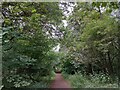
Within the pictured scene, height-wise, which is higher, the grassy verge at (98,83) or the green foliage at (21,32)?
the green foliage at (21,32)

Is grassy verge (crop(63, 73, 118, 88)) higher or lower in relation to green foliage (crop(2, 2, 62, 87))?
lower

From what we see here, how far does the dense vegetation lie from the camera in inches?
139

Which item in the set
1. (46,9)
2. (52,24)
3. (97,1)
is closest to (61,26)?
(52,24)

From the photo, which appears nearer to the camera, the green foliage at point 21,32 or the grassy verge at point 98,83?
the green foliage at point 21,32

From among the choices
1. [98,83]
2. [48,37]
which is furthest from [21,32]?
[98,83]

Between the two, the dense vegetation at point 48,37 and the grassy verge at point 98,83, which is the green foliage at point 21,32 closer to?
the dense vegetation at point 48,37

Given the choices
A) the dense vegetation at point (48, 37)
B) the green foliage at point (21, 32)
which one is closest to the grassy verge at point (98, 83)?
the dense vegetation at point (48, 37)

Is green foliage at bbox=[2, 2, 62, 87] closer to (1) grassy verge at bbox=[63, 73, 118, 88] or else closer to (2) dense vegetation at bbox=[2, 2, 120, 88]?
(2) dense vegetation at bbox=[2, 2, 120, 88]

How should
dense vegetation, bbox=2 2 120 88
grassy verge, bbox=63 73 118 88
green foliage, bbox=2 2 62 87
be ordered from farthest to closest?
grassy verge, bbox=63 73 118 88, dense vegetation, bbox=2 2 120 88, green foliage, bbox=2 2 62 87

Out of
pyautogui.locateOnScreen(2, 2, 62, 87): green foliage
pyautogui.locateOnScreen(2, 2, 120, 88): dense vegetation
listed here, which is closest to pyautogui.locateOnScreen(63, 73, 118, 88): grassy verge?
pyautogui.locateOnScreen(2, 2, 120, 88): dense vegetation

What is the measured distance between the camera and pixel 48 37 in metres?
5.43

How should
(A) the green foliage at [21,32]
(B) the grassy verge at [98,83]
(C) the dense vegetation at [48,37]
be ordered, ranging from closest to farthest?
(A) the green foliage at [21,32] → (C) the dense vegetation at [48,37] → (B) the grassy verge at [98,83]

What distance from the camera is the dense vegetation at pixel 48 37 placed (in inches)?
139

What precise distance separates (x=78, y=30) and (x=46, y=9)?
3.04 m
